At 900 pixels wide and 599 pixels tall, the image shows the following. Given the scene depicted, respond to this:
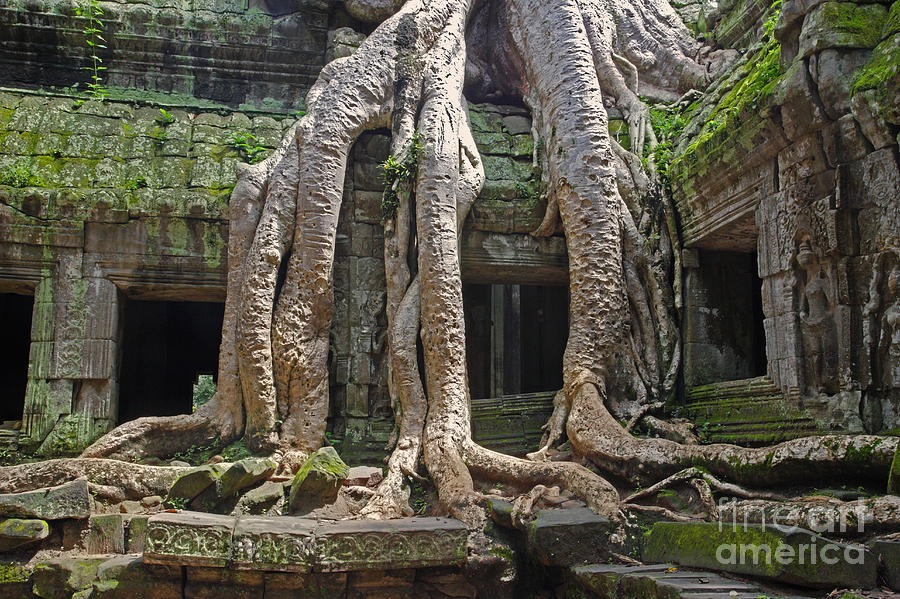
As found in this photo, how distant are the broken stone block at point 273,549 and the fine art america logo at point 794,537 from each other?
183 centimetres

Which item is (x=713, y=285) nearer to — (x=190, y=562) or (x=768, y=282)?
(x=768, y=282)

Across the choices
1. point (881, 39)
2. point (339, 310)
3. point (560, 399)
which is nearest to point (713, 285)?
point (560, 399)

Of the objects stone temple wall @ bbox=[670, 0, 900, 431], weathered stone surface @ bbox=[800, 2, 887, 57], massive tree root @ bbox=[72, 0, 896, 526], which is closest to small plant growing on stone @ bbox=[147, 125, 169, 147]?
massive tree root @ bbox=[72, 0, 896, 526]

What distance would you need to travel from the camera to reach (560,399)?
5176mm

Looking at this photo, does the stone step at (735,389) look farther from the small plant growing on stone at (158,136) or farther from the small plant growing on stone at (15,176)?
the small plant growing on stone at (15,176)

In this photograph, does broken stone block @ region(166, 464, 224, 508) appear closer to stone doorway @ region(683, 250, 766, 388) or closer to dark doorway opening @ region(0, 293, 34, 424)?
stone doorway @ region(683, 250, 766, 388)

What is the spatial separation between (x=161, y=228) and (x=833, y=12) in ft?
15.0

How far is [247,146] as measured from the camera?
5.84 meters

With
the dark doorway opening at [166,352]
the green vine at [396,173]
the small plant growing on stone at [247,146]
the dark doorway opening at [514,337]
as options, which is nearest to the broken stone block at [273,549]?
the green vine at [396,173]

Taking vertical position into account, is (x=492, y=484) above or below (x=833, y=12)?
below

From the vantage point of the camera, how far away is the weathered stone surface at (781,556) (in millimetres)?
2379

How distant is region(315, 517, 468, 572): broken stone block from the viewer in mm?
3484

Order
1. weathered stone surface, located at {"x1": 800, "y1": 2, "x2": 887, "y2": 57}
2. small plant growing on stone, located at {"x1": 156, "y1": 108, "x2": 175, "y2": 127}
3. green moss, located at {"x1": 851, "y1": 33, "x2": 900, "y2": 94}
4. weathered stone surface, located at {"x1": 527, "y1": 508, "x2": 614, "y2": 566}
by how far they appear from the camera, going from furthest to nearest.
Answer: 1. small plant growing on stone, located at {"x1": 156, "y1": 108, "x2": 175, "y2": 127}
2. weathered stone surface, located at {"x1": 800, "y1": 2, "x2": 887, "y2": 57}
3. green moss, located at {"x1": 851, "y1": 33, "x2": 900, "y2": 94}
4. weathered stone surface, located at {"x1": 527, "y1": 508, "x2": 614, "y2": 566}

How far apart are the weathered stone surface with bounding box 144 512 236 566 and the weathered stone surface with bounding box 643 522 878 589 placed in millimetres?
2061
